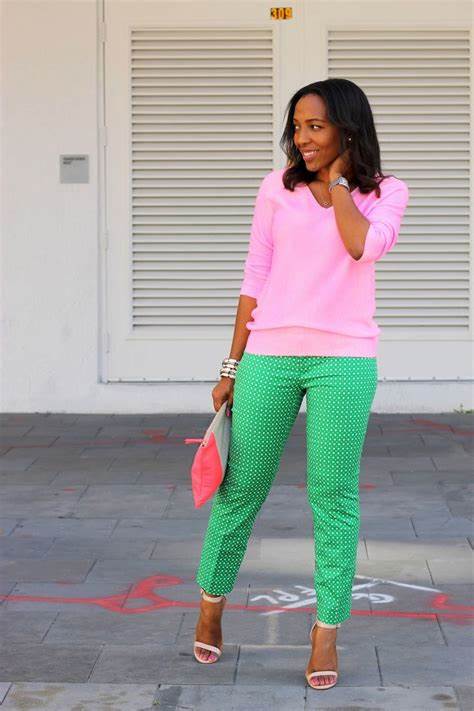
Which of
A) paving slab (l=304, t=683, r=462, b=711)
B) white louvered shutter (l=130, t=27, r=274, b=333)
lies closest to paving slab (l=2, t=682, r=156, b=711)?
paving slab (l=304, t=683, r=462, b=711)

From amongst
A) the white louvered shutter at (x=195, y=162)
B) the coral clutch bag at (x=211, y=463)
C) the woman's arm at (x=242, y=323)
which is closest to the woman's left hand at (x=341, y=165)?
the woman's arm at (x=242, y=323)

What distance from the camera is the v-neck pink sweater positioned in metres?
3.98

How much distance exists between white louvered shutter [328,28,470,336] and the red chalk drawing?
4.97m

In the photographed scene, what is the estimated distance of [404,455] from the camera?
Result: 822 centimetres

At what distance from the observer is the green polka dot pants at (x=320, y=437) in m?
4.02

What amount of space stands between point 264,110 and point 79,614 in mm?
5725

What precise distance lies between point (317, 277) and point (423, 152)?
621cm

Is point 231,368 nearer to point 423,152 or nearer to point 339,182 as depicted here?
point 339,182

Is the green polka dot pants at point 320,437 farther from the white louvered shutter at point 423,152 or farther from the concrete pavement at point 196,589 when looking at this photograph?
the white louvered shutter at point 423,152

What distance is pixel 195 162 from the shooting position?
9906mm

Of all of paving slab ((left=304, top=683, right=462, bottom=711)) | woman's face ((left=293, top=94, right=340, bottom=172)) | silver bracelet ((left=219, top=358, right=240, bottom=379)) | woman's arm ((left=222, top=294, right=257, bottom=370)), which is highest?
woman's face ((left=293, top=94, right=340, bottom=172))

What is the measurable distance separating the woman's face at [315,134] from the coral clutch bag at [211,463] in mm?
821

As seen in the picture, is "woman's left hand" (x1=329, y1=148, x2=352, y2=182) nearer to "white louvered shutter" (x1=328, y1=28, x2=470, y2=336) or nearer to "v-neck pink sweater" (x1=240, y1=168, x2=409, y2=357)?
"v-neck pink sweater" (x1=240, y1=168, x2=409, y2=357)

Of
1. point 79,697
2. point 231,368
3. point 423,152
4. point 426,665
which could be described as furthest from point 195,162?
point 79,697
